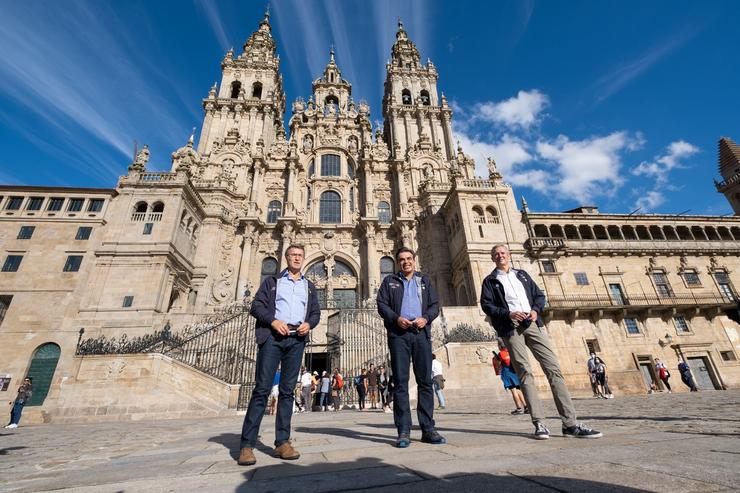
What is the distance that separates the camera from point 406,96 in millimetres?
35312

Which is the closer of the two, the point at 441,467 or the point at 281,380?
the point at 441,467

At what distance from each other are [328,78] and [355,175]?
1578 centimetres

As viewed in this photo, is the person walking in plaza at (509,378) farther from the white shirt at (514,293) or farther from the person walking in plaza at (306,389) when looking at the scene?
the person walking in plaza at (306,389)

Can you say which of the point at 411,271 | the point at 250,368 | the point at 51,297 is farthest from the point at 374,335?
the point at 51,297

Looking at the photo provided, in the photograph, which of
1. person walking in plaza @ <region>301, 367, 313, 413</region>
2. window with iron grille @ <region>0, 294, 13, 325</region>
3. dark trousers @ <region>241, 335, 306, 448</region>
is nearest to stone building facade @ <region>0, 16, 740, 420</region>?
window with iron grille @ <region>0, 294, 13, 325</region>

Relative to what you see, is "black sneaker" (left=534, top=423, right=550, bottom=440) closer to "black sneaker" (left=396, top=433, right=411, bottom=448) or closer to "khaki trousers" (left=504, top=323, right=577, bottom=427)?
"khaki trousers" (left=504, top=323, right=577, bottom=427)

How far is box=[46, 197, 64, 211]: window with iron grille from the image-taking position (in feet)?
64.4

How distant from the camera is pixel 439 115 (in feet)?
107

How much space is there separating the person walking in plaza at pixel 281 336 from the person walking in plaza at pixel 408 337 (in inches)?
35.8

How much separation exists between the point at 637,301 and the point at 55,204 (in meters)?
36.2

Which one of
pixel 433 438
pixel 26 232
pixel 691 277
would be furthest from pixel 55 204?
pixel 691 277

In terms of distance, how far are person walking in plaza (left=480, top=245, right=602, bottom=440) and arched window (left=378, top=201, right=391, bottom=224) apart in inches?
926

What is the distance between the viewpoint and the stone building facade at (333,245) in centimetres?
1712

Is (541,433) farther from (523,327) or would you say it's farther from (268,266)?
(268,266)
